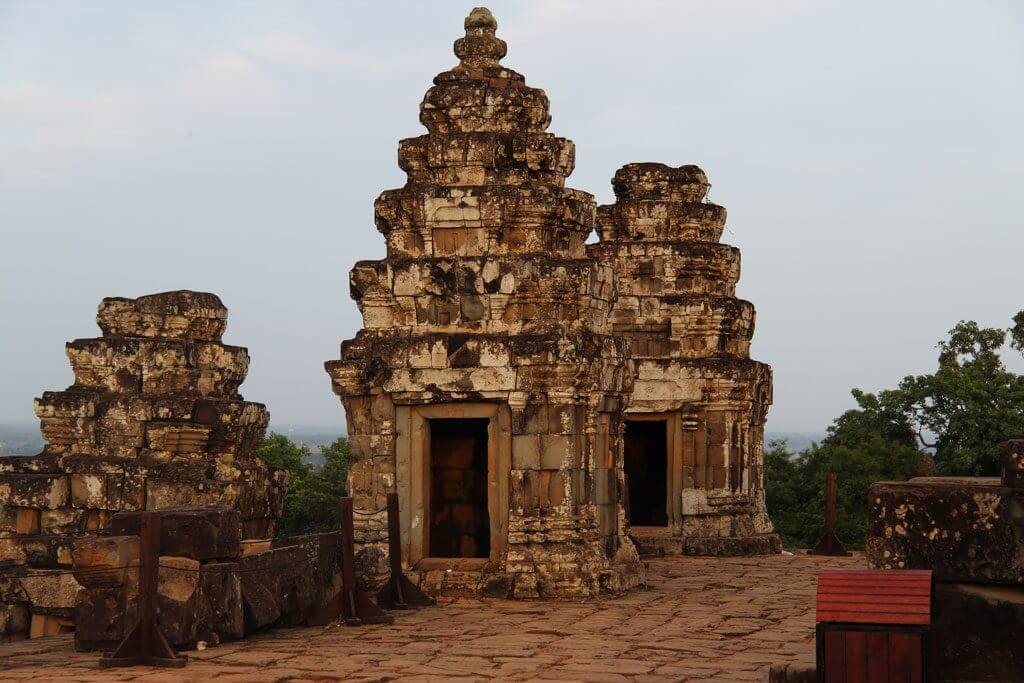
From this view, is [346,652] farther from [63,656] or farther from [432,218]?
[432,218]

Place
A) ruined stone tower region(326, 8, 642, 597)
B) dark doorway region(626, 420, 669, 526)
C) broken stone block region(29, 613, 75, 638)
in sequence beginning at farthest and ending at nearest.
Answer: dark doorway region(626, 420, 669, 526)
broken stone block region(29, 613, 75, 638)
ruined stone tower region(326, 8, 642, 597)

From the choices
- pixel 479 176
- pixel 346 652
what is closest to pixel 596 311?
pixel 479 176

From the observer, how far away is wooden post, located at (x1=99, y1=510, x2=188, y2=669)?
10.1m

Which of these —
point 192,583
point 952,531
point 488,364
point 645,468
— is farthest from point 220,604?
point 645,468

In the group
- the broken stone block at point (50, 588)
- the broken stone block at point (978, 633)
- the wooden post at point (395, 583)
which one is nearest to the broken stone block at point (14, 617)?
the broken stone block at point (50, 588)

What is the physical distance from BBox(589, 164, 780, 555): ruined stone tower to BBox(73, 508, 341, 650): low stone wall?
327 inches

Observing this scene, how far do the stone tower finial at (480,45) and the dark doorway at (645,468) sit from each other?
717 cm

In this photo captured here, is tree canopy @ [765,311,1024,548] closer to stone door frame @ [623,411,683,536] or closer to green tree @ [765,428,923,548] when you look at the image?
green tree @ [765,428,923,548]

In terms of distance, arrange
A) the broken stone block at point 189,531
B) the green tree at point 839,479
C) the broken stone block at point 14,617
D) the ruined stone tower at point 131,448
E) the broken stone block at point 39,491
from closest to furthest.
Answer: the broken stone block at point 189,531
the broken stone block at point 14,617
the ruined stone tower at point 131,448
the broken stone block at point 39,491
the green tree at point 839,479

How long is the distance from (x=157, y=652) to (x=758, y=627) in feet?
15.9

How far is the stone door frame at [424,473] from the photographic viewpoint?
1430 centimetres

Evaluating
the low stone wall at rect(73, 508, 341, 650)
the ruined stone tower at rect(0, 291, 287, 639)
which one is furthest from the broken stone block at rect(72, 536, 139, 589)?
the ruined stone tower at rect(0, 291, 287, 639)

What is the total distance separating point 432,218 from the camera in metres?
14.7

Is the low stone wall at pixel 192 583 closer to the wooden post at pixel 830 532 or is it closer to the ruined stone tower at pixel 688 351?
the ruined stone tower at pixel 688 351
